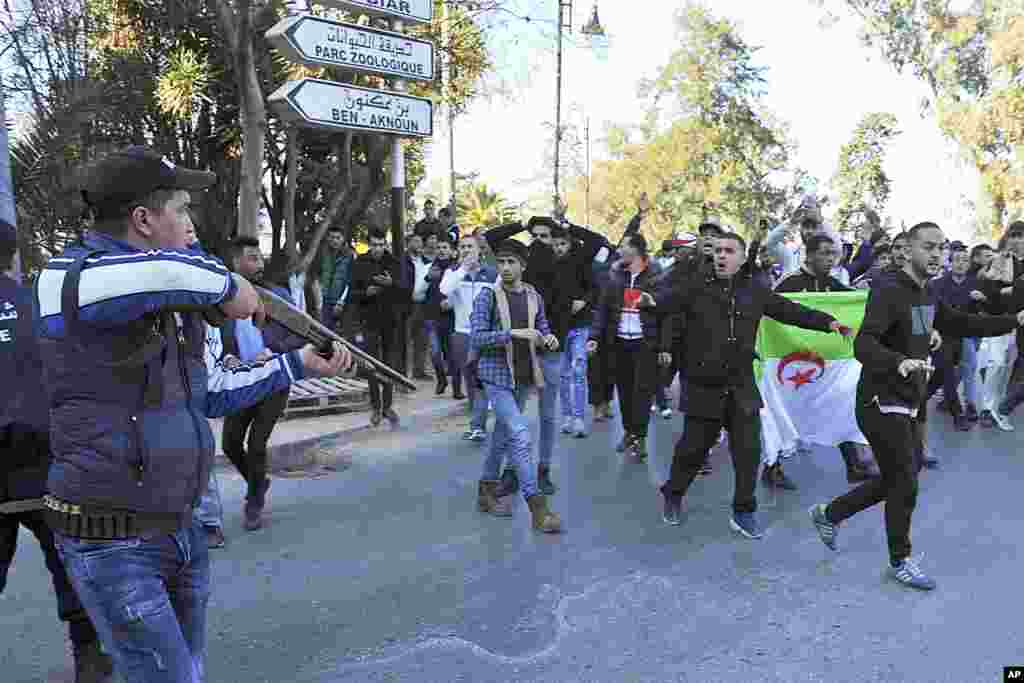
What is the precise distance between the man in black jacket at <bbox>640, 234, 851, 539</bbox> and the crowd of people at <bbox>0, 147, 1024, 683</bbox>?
0.01m

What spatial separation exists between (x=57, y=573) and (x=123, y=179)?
1927 millimetres

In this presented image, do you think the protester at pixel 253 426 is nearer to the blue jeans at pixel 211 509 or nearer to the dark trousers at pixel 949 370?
the blue jeans at pixel 211 509

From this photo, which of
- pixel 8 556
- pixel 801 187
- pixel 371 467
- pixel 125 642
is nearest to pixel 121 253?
pixel 125 642

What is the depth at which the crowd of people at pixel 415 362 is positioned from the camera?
78.1 inches

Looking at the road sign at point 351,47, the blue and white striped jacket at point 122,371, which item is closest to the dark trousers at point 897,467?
the blue and white striped jacket at point 122,371

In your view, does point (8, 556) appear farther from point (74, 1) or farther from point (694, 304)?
point (74, 1)

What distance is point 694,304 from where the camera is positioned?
534cm

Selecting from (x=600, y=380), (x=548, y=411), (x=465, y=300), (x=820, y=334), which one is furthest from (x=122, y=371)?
(x=600, y=380)

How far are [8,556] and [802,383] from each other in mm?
5609

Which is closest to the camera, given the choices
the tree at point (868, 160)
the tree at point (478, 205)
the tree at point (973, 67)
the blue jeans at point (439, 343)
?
the blue jeans at point (439, 343)

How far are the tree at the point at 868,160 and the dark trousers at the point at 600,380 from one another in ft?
115

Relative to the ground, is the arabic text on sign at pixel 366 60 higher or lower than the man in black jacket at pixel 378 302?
higher

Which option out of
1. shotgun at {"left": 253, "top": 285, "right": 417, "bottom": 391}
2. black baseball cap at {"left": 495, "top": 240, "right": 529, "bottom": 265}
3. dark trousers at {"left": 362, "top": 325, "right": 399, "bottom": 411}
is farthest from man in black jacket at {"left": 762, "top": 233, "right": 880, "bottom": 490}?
shotgun at {"left": 253, "top": 285, "right": 417, "bottom": 391}

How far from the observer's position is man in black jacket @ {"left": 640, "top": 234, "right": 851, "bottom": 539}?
5.16m
